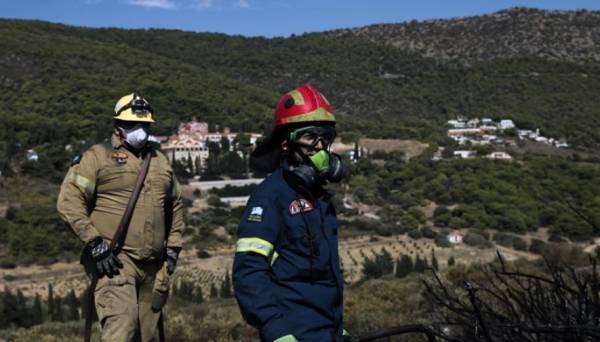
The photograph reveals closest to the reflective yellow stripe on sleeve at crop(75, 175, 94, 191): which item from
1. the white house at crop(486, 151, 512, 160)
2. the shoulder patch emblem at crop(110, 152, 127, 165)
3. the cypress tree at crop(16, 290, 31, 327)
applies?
the shoulder patch emblem at crop(110, 152, 127, 165)

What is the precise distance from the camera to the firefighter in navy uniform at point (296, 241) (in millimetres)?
2025

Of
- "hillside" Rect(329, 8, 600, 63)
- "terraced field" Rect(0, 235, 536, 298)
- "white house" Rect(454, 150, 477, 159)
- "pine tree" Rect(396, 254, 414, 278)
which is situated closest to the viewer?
"pine tree" Rect(396, 254, 414, 278)

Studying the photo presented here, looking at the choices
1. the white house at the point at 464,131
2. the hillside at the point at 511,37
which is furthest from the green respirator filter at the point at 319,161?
the hillside at the point at 511,37

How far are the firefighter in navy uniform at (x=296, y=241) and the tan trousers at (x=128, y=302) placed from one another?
1.60 m

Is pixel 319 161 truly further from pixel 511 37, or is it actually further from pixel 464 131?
pixel 511 37

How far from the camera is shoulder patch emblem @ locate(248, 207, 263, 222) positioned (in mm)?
2098

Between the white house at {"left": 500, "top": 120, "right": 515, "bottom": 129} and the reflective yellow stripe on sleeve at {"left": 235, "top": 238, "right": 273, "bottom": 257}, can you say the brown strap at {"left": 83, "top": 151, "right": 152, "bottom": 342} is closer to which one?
the reflective yellow stripe on sleeve at {"left": 235, "top": 238, "right": 273, "bottom": 257}

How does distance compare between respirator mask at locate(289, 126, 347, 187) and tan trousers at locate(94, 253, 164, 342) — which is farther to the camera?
tan trousers at locate(94, 253, 164, 342)

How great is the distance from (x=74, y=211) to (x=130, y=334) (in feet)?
2.42

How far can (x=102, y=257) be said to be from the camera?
3438 millimetres

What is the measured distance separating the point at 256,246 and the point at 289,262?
14 centimetres

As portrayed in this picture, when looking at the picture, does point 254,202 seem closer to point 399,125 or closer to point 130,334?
point 130,334

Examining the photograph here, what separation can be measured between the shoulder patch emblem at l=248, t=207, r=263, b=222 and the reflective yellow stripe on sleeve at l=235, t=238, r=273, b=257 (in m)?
0.07

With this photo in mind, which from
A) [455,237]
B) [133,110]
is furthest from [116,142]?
[455,237]
